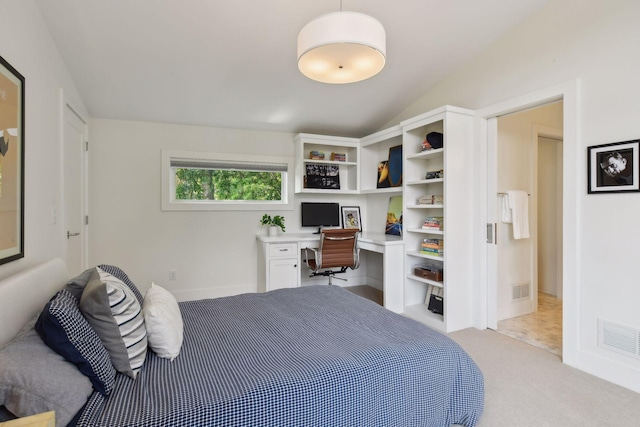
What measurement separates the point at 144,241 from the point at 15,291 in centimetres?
269

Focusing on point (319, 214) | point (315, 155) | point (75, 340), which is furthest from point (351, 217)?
point (75, 340)

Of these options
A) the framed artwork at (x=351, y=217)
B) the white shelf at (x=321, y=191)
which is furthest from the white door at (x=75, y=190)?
the framed artwork at (x=351, y=217)

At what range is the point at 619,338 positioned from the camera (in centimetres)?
222

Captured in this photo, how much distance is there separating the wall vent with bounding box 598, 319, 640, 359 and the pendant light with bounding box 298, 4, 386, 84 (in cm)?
233

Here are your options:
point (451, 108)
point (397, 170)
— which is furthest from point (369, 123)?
point (451, 108)

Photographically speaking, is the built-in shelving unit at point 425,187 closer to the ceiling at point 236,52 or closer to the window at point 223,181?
the window at point 223,181

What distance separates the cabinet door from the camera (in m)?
3.79

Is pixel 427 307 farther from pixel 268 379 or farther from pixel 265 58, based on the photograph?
pixel 265 58

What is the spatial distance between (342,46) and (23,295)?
6.16 feet

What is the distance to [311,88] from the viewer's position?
356cm

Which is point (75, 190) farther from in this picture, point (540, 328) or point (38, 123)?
point (540, 328)

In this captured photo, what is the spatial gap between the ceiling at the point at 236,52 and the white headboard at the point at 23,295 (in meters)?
1.85

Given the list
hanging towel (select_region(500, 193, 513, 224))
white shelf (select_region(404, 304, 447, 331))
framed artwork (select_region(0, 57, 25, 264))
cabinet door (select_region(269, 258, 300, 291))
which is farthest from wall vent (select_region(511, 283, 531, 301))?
framed artwork (select_region(0, 57, 25, 264))

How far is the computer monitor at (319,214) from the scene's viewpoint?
15.0 ft
